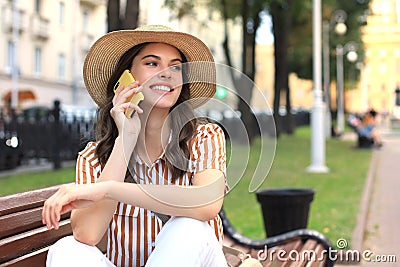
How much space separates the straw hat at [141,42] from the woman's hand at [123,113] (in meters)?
0.23

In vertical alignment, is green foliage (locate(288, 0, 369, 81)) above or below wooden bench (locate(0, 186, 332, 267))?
above

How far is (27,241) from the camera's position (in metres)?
2.53

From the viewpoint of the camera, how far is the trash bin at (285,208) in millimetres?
5523

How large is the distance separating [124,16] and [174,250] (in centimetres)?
935

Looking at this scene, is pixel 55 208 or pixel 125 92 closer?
pixel 55 208

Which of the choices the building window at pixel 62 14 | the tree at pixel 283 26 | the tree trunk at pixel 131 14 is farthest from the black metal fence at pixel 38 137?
the building window at pixel 62 14

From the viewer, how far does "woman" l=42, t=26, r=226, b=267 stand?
2355 millimetres

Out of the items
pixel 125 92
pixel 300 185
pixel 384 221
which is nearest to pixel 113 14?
pixel 300 185

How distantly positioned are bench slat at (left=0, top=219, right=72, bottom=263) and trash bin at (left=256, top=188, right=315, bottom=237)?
9.53 ft

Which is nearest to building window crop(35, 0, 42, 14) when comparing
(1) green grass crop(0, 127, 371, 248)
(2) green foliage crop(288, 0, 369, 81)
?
(2) green foliage crop(288, 0, 369, 81)

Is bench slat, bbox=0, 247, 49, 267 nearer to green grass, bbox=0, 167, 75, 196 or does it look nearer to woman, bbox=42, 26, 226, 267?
woman, bbox=42, 26, 226, 267

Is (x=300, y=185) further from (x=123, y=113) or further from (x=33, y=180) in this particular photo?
(x=123, y=113)

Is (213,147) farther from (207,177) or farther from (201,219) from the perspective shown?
(201,219)

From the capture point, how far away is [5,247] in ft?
7.61
